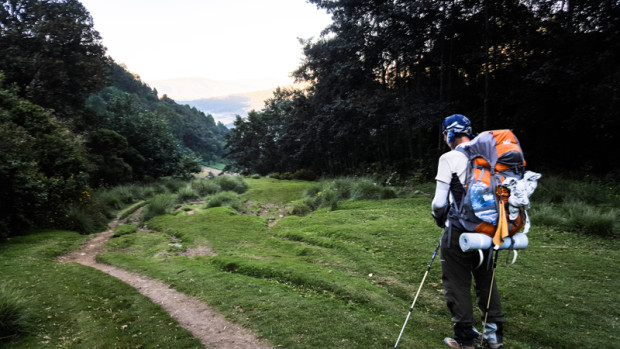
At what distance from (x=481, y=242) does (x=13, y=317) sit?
17.1 ft

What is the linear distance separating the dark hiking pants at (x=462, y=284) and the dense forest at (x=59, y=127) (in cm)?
1003

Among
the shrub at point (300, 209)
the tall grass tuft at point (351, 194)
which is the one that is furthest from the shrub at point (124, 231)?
the tall grass tuft at point (351, 194)

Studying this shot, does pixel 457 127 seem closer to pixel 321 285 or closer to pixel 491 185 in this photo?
pixel 491 185

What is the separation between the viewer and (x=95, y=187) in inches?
687

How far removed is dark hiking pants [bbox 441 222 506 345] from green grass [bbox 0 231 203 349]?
9.30 feet

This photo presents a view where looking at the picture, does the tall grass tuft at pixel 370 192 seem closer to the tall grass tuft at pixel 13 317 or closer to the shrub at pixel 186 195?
the shrub at pixel 186 195

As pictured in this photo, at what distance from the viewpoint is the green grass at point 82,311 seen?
143 inches

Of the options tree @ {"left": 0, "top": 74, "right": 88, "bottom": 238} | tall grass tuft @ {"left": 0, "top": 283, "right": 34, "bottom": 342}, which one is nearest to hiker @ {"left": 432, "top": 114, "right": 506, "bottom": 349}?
tall grass tuft @ {"left": 0, "top": 283, "right": 34, "bottom": 342}

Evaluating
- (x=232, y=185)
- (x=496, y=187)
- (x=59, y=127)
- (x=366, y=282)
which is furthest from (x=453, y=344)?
(x=232, y=185)

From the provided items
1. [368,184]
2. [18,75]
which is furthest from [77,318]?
[18,75]

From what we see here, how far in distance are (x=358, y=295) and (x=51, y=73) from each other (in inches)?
882

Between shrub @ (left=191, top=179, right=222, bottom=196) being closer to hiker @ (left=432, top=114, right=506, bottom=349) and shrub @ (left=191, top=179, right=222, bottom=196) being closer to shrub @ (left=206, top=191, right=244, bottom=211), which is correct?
shrub @ (left=206, top=191, right=244, bottom=211)

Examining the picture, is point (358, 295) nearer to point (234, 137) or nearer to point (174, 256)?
point (174, 256)

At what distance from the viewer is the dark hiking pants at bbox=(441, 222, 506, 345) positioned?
322cm
